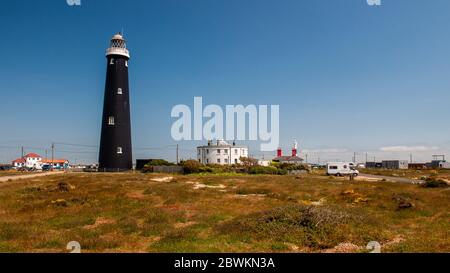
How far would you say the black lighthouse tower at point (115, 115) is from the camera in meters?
54.3

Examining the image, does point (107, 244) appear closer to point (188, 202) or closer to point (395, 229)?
point (188, 202)

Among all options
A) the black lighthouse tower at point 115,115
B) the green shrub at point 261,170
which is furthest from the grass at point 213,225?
the green shrub at point 261,170

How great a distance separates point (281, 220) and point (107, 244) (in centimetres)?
774

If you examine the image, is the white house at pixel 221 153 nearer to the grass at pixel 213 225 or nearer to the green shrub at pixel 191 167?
the green shrub at pixel 191 167

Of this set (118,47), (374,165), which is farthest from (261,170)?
(374,165)

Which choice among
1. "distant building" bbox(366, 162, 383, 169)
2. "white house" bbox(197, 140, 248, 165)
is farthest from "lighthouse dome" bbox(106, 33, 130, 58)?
"distant building" bbox(366, 162, 383, 169)

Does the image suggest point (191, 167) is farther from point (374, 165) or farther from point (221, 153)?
point (374, 165)

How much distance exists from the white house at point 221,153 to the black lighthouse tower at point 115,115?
34225 millimetres

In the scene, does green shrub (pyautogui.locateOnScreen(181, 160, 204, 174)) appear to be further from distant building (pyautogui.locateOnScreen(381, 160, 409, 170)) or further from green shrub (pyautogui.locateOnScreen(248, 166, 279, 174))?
distant building (pyautogui.locateOnScreen(381, 160, 409, 170))

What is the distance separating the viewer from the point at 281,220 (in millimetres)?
13914

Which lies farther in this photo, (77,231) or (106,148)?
(106,148)

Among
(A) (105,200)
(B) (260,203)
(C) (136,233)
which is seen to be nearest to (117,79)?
(A) (105,200)

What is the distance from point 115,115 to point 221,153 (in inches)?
1516
